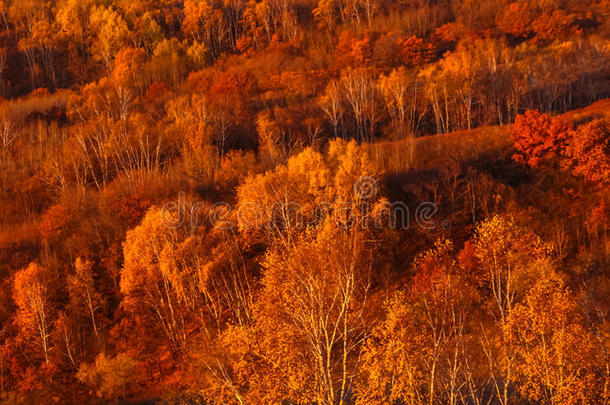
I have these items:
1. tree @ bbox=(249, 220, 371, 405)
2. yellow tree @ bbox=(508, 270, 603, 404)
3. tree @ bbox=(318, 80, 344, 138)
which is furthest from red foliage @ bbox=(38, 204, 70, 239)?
yellow tree @ bbox=(508, 270, 603, 404)

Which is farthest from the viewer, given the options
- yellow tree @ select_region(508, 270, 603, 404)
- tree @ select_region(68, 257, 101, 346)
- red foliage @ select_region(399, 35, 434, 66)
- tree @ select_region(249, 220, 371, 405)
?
red foliage @ select_region(399, 35, 434, 66)

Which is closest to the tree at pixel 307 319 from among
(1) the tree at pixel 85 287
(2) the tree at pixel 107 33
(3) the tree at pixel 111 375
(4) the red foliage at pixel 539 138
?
(3) the tree at pixel 111 375

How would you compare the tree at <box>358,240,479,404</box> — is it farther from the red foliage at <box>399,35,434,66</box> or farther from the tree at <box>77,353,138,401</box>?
the red foliage at <box>399,35,434,66</box>

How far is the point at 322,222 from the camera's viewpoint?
42.8 meters

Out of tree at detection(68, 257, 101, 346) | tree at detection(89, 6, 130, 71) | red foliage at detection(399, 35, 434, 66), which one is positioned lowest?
tree at detection(68, 257, 101, 346)

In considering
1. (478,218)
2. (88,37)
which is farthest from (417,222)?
(88,37)

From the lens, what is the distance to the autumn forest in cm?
2694

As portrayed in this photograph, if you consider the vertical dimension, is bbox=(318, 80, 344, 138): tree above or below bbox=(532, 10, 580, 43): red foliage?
below

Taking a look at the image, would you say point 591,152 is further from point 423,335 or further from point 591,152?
point 423,335

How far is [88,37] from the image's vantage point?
105250 millimetres

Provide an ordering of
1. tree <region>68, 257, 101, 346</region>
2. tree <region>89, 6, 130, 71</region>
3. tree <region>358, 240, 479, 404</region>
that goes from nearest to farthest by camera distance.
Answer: tree <region>358, 240, 479, 404</region> → tree <region>68, 257, 101, 346</region> → tree <region>89, 6, 130, 71</region>

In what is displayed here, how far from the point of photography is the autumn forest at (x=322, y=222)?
2694 cm

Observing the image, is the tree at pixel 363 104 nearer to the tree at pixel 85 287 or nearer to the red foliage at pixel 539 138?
the red foliage at pixel 539 138

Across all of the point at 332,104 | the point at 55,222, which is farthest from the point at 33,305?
the point at 332,104
